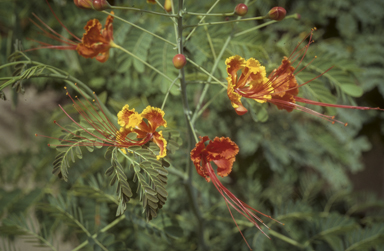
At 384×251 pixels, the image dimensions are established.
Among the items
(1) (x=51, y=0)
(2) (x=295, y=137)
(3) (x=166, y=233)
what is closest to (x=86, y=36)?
(3) (x=166, y=233)

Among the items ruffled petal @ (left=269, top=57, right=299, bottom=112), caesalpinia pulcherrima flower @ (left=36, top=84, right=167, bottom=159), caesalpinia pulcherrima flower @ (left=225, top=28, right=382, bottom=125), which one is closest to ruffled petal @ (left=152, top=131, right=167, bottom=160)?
caesalpinia pulcherrima flower @ (left=36, top=84, right=167, bottom=159)

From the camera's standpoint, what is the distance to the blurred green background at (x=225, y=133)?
0.83m

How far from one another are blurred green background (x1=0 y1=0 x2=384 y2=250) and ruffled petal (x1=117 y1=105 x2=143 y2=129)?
0.75 feet

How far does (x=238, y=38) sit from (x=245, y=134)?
68 centimetres

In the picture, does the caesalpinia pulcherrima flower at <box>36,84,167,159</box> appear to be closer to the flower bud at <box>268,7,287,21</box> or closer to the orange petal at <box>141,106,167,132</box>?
the orange petal at <box>141,106,167,132</box>

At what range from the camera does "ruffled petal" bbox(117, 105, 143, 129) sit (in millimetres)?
519

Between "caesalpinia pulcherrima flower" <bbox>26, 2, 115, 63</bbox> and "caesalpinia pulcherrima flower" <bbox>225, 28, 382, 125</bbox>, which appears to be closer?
"caesalpinia pulcherrima flower" <bbox>225, 28, 382, 125</bbox>

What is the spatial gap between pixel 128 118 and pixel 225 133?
986 mm

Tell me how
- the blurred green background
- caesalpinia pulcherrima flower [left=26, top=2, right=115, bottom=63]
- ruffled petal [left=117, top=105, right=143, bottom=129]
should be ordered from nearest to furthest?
ruffled petal [left=117, top=105, right=143, bottom=129] → caesalpinia pulcherrima flower [left=26, top=2, right=115, bottom=63] → the blurred green background

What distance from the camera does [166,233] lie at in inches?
30.7

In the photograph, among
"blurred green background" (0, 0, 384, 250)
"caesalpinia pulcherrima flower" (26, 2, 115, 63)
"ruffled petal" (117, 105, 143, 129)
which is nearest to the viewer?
"ruffled petal" (117, 105, 143, 129)

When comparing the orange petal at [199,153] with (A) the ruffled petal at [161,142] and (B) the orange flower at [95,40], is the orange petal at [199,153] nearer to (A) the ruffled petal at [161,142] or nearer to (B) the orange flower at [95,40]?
(A) the ruffled petal at [161,142]

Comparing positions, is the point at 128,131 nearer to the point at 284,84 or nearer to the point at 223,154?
the point at 223,154

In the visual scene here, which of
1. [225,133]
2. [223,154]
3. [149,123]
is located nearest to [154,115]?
[149,123]
